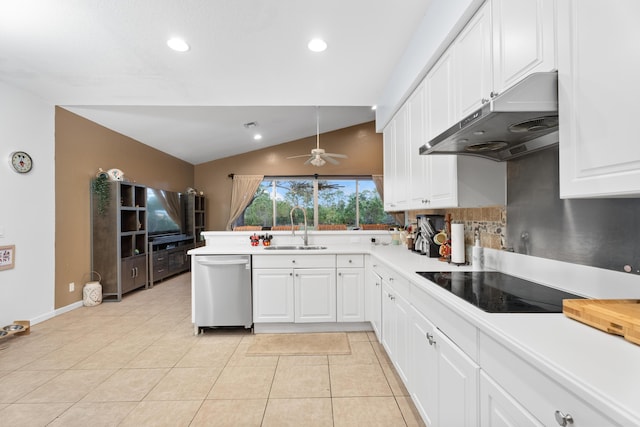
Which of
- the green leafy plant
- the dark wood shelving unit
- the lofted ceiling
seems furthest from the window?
the lofted ceiling

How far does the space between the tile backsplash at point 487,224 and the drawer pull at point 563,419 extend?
1.31 metres

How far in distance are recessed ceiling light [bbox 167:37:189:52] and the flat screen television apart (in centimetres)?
350

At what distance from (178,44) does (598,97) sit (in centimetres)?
273

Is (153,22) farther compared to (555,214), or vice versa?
(153,22)

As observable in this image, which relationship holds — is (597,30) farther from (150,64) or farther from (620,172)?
(150,64)

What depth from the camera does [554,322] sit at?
1.00 meters

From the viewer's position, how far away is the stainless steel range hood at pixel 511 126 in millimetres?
1081

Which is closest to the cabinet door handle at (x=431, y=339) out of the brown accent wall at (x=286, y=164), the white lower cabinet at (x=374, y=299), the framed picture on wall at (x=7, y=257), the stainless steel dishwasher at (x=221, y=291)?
the white lower cabinet at (x=374, y=299)

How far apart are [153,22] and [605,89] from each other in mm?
2627

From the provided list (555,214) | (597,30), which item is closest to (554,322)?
(555,214)

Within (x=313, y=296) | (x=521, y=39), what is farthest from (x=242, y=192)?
(x=521, y=39)

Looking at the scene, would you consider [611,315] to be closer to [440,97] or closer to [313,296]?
[440,97]

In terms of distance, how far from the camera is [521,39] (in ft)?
4.06

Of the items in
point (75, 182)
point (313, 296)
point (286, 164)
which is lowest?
point (313, 296)
